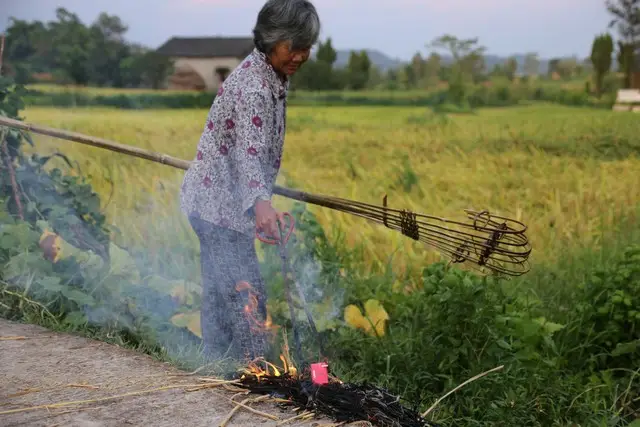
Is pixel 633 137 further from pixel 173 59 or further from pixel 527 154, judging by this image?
pixel 173 59

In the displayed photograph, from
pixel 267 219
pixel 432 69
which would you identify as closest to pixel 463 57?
pixel 432 69

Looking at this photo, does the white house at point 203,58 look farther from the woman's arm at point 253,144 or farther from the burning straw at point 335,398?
the burning straw at point 335,398

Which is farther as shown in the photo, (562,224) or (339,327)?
(562,224)

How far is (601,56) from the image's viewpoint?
5.16 metres

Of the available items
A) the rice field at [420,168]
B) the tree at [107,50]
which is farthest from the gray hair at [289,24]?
the tree at [107,50]

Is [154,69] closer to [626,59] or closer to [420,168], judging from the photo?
[420,168]

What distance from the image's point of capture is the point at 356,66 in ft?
18.7

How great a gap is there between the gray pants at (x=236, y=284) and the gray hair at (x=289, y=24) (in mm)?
721

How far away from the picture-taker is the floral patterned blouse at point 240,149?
315 centimetres

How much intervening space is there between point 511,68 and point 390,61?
0.71 metres

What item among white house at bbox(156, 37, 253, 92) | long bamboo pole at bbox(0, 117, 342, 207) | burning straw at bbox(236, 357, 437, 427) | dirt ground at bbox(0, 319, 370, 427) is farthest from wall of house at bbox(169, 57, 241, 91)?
burning straw at bbox(236, 357, 437, 427)

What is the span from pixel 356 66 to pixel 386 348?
2267mm

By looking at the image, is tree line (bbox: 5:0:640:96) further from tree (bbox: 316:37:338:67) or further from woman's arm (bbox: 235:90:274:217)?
woman's arm (bbox: 235:90:274:217)

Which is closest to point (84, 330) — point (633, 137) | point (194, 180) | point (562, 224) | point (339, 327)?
point (194, 180)
